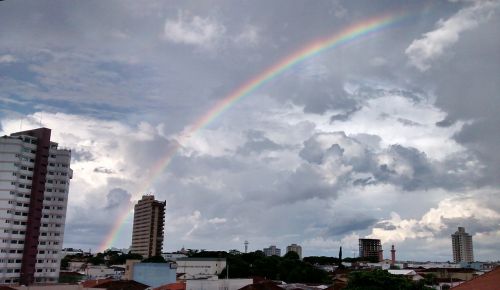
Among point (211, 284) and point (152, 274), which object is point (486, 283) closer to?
point (211, 284)

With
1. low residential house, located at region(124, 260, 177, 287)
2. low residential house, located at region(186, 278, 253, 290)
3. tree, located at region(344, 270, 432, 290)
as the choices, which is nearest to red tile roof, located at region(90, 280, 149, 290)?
low residential house, located at region(186, 278, 253, 290)

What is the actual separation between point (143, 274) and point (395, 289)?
49.3 metres

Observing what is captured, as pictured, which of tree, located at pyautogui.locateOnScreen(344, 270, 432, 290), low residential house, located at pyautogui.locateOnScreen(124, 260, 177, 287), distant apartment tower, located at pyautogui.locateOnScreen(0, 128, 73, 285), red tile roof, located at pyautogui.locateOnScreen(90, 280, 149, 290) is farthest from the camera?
distant apartment tower, located at pyautogui.locateOnScreen(0, 128, 73, 285)

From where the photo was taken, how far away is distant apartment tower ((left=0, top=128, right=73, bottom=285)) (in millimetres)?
92125

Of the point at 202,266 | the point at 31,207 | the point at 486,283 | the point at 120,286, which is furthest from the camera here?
the point at 202,266

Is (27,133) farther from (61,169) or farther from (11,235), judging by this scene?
(11,235)

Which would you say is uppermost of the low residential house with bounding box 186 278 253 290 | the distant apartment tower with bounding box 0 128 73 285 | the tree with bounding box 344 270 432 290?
the distant apartment tower with bounding box 0 128 73 285

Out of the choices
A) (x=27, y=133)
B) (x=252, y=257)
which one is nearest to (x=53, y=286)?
(x=27, y=133)

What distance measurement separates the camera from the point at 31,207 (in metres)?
95.8

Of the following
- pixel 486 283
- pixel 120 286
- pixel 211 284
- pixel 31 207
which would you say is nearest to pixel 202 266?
pixel 31 207

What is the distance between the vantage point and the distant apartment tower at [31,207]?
92125 millimetres

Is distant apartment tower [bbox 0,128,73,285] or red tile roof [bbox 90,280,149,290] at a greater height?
distant apartment tower [bbox 0,128,73,285]

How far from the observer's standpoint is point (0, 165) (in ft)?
309

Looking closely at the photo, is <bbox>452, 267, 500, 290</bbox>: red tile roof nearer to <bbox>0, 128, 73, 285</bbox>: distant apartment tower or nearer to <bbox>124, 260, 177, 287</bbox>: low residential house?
<bbox>124, 260, 177, 287</bbox>: low residential house
